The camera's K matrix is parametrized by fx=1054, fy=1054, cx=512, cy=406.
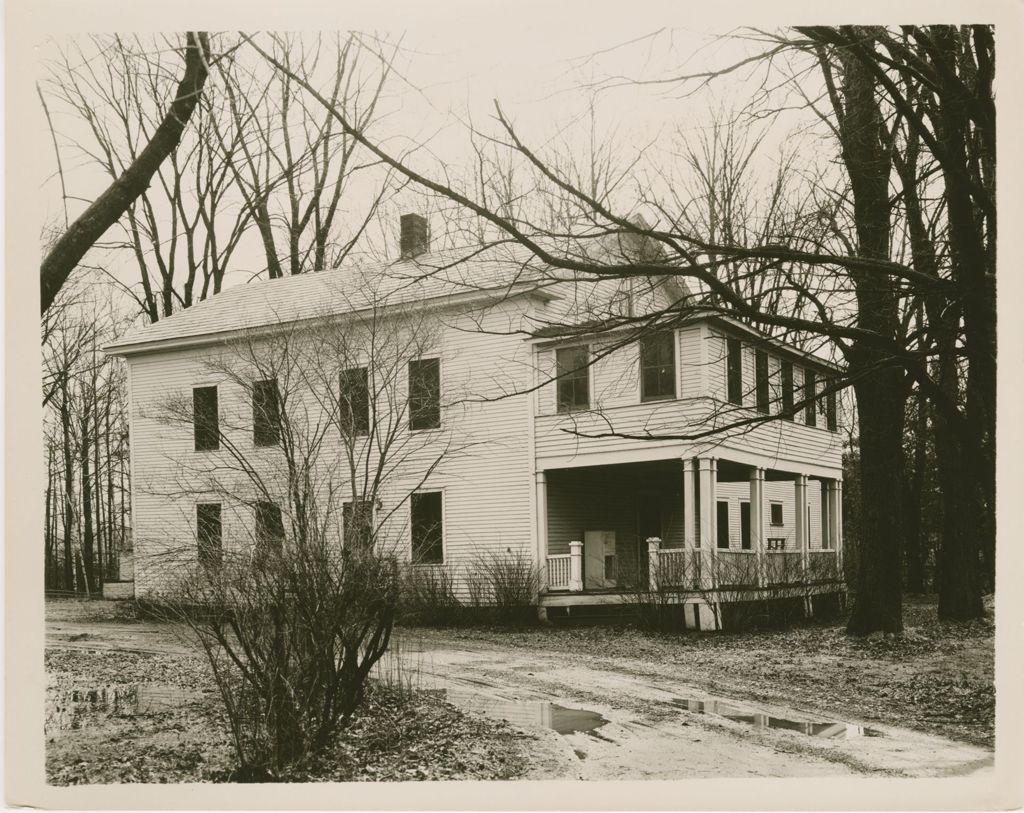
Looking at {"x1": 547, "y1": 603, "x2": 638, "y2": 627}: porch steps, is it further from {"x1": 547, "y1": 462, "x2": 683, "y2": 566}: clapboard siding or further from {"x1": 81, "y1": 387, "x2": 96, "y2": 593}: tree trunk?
{"x1": 81, "y1": 387, "x2": 96, "y2": 593}: tree trunk

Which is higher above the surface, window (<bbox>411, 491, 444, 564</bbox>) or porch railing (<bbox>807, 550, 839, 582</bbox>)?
window (<bbox>411, 491, 444, 564</bbox>)

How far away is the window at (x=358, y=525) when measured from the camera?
7160mm

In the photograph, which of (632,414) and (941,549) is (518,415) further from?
(941,549)

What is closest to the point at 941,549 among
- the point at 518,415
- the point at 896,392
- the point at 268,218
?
the point at 896,392

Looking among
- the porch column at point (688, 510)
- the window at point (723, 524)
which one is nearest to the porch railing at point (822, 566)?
the window at point (723, 524)

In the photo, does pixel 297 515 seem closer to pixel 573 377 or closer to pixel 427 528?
pixel 427 528

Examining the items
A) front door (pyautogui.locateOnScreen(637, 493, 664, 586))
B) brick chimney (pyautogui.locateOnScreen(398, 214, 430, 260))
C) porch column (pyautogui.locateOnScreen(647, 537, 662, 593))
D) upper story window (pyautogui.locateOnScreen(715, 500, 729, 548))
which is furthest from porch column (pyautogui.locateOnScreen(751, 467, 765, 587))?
brick chimney (pyautogui.locateOnScreen(398, 214, 430, 260))

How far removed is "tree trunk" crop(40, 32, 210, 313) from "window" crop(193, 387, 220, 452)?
2934 mm

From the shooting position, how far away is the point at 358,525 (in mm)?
7758

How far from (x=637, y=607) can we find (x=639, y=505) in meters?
2.19

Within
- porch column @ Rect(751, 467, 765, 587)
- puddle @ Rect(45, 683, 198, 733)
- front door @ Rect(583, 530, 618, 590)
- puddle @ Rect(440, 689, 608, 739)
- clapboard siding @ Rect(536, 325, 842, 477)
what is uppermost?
clapboard siding @ Rect(536, 325, 842, 477)

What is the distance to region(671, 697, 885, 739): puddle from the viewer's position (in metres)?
6.65

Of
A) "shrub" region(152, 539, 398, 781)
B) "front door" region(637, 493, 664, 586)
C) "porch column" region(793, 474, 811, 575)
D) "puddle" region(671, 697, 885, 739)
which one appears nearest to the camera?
"shrub" region(152, 539, 398, 781)

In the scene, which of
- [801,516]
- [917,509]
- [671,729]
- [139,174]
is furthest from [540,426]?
[917,509]
